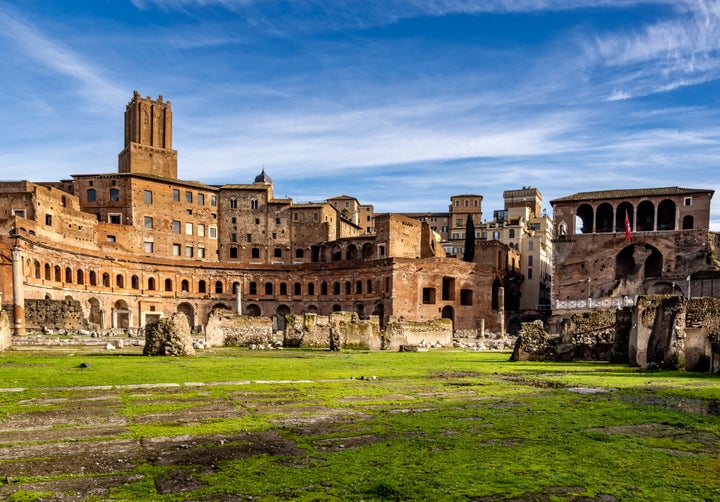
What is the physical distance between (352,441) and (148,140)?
74612 millimetres

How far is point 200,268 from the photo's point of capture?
67375 mm

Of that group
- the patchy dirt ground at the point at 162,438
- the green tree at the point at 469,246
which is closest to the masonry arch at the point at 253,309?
the green tree at the point at 469,246

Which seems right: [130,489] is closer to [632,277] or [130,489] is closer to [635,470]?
[635,470]

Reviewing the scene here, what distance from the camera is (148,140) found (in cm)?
7369

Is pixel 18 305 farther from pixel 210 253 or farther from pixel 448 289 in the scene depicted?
pixel 448 289

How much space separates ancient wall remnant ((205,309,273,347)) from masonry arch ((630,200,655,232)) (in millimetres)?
51527

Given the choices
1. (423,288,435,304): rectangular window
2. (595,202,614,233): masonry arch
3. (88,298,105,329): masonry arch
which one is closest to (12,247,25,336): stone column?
(88,298,105,329): masonry arch

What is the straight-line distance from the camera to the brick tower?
7212 cm

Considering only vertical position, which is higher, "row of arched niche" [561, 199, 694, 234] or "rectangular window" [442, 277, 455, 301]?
"row of arched niche" [561, 199, 694, 234]

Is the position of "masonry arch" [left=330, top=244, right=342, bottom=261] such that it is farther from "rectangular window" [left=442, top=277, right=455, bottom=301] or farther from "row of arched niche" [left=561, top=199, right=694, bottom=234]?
"row of arched niche" [left=561, top=199, right=694, bottom=234]

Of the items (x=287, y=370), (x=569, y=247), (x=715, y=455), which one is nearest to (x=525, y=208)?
(x=569, y=247)

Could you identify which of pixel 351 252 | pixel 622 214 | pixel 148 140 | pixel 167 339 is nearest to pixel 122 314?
pixel 148 140

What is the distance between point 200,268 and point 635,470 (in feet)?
216

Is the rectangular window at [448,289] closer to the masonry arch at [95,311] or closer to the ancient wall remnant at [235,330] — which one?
the masonry arch at [95,311]
